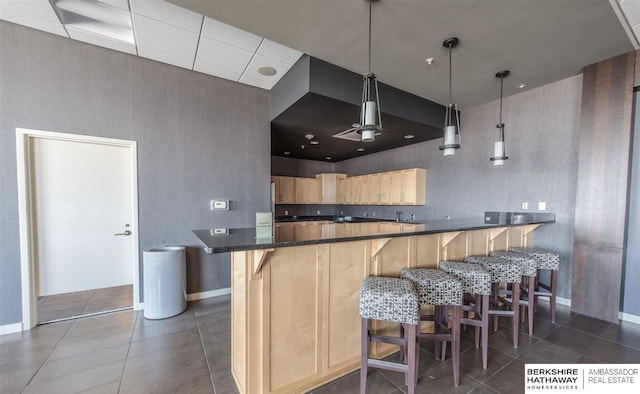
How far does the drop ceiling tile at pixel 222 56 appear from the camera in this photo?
8.32 feet

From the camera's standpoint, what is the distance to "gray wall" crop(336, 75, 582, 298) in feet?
9.85

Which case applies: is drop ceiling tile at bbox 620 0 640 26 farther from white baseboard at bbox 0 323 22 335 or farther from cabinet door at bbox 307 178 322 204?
→ white baseboard at bbox 0 323 22 335

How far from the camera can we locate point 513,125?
3477mm

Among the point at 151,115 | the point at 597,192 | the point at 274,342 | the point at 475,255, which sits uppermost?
the point at 151,115

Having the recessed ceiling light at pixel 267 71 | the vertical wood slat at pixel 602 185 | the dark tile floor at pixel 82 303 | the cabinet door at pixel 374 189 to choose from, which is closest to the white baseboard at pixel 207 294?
the dark tile floor at pixel 82 303

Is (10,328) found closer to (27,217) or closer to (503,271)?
(27,217)

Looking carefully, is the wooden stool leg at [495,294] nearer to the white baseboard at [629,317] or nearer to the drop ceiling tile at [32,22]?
the white baseboard at [629,317]

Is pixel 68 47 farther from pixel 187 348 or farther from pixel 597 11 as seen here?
pixel 597 11

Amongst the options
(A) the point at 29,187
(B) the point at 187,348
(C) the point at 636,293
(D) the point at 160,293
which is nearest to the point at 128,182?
(A) the point at 29,187

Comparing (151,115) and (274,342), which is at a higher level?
(151,115)

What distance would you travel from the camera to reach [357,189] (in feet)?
19.8

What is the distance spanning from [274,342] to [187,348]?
1.14 m

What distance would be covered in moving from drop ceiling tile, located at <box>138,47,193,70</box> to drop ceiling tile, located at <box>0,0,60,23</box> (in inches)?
26.6

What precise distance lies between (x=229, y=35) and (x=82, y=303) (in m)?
3.60
